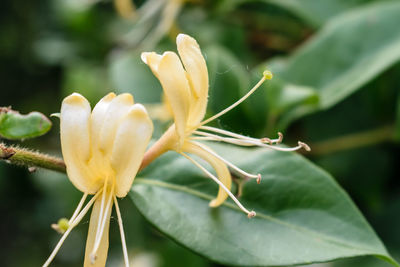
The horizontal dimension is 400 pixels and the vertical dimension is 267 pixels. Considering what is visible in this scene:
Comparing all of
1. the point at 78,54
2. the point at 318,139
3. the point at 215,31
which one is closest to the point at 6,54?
the point at 78,54

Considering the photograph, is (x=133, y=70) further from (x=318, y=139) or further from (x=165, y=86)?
(x=165, y=86)

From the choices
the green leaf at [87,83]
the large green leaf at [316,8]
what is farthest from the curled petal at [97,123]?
the green leaf at [87,83]

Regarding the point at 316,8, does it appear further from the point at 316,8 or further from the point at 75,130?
the point at 75,130

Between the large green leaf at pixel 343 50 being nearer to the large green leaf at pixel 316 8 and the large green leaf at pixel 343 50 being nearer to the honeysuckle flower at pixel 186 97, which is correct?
the large green leaf at pixel 316 8

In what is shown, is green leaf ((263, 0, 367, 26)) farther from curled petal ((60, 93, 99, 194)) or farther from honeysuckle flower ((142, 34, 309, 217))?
curled petal ((60, 93, 99, 194))

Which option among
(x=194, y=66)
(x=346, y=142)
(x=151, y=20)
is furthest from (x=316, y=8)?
(x=194, y=66)

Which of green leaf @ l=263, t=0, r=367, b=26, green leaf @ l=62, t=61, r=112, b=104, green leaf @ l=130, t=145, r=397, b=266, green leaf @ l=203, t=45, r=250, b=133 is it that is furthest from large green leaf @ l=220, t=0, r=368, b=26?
green leaf @ l=62, t=61, r=112, b=104
